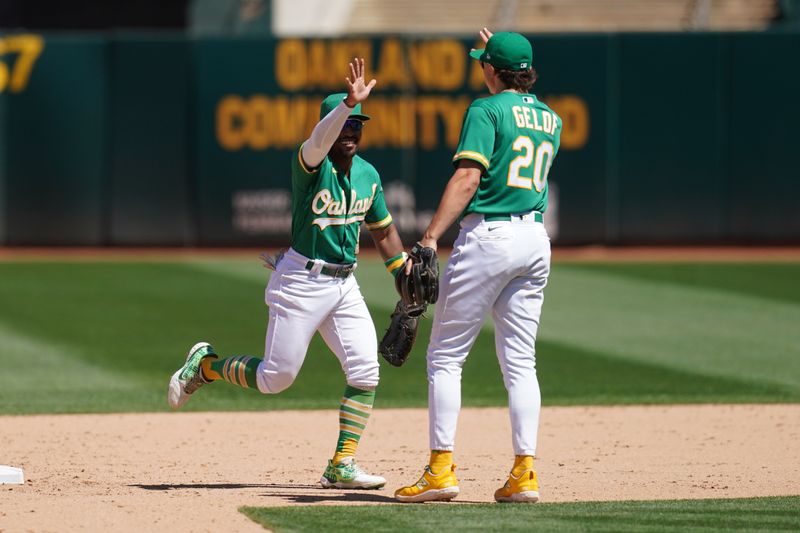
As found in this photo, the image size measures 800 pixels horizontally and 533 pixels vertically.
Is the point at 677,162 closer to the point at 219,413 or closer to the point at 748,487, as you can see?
the point at 219,413

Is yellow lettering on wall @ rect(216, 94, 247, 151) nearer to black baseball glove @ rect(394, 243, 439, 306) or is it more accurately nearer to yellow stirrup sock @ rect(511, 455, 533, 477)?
black baseball glove @ rect(394, 243, 439, 306)

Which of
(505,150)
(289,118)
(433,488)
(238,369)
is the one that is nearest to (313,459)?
(238,369)

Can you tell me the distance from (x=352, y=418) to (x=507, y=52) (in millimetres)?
1910

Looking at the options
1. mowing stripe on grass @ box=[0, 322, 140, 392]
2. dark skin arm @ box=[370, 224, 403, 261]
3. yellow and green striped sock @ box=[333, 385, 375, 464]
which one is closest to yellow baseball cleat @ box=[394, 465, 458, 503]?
yellow and green striped sock @ box=[333, 385, 375, 464]

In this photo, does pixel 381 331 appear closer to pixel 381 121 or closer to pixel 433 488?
pixel 433 488

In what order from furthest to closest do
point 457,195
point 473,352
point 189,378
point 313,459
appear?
point 473,352 → point 313,459 → point 189,378 → point 457,195

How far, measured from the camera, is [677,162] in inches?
812

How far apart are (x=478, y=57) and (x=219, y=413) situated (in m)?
3.95

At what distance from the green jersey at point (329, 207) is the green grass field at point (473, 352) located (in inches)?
48.4

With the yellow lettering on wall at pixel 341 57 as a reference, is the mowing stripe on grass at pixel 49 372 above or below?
below

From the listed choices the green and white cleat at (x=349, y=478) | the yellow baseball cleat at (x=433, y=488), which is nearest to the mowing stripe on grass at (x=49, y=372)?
the green and white cleat at (x=349, y=478)

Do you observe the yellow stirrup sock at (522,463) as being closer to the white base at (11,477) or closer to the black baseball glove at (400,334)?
the black baseball glove at (400,334)

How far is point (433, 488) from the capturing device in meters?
6.67

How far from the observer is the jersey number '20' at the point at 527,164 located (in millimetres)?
6602
